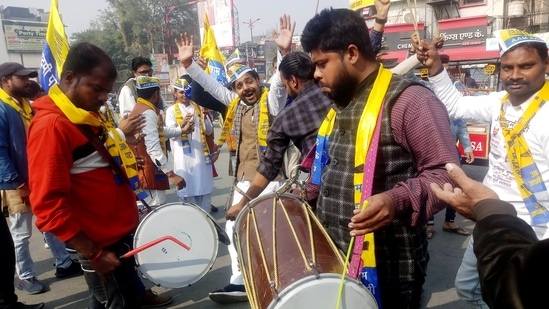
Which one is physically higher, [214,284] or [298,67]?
[298,67]

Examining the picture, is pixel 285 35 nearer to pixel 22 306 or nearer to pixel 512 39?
pixel 512 39

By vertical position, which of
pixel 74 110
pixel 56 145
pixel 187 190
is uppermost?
pixel 74 110

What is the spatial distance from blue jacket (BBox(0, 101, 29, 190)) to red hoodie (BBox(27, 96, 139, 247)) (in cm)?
175

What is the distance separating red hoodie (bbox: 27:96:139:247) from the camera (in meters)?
2.08

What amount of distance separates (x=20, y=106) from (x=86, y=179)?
232cm

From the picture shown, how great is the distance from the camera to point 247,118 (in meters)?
3.84

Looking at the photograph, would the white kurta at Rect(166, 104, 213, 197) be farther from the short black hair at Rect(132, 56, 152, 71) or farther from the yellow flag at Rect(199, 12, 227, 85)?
the short black hair at Rect(132, 56, 152, 71)

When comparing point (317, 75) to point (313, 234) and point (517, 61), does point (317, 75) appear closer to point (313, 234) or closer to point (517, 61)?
point (313, 234)

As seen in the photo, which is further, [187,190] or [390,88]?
[187,190]

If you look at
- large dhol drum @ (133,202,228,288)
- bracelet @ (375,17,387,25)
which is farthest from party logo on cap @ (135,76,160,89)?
bracelet @ (375,17,387,25)

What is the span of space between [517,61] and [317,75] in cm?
131

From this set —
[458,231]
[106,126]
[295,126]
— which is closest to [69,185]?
[106,126]

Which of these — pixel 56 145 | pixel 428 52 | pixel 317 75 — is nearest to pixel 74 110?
pixel 56 145

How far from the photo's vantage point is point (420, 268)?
73.0 inches
